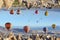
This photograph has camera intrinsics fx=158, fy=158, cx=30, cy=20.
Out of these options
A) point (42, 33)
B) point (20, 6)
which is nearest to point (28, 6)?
point (20, 6)

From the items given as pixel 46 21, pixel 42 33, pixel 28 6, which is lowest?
pixel 42 33

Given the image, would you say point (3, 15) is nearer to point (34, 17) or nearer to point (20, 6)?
point (20, 6)

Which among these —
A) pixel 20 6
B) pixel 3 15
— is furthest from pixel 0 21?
pixel 20 6

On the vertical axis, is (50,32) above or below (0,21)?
below

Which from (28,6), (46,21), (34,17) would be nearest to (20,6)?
(28,6)

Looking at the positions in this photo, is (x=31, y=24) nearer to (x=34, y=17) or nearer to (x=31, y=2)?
(x=34, y=17)

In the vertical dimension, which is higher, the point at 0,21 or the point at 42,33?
the point at 0,21

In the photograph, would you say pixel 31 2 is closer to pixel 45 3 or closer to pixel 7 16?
pixel 45 3

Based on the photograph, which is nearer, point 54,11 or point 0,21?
point 0,21
